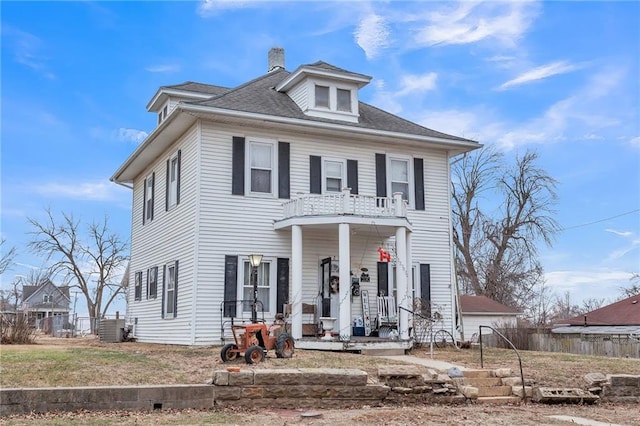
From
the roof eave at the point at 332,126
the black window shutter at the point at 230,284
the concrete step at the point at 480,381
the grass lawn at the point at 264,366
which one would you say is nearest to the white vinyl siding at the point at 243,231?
the black window shutter at the point at 230,284

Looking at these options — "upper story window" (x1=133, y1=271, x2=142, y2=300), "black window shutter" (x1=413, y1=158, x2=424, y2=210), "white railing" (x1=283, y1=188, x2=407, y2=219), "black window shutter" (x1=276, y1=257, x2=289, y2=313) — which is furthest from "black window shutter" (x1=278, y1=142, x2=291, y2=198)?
"upper story window" (x1=133, y1=271, x2=142, y2=300)

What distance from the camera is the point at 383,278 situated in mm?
18688

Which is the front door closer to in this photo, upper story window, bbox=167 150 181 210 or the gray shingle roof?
the gray shingle roof

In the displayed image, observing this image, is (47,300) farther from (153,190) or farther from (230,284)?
(230,284)

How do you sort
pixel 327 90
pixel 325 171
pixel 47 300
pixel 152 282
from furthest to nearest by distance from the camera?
1. pixel 47 300
2. pixel 152 282
3. pixel 327 90
4. pixel 325 171

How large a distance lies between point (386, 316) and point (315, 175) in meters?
4.38

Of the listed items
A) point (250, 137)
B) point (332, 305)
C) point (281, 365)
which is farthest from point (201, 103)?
point (281, 365)

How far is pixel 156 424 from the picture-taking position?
8.07 m

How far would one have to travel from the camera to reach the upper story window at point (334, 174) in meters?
18.7

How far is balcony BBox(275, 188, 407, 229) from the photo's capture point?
1655cm

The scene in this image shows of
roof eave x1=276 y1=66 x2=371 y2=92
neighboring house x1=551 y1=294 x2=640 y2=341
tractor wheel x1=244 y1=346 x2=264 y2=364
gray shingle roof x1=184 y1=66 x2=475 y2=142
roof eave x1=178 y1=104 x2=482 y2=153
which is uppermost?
roof eave x1=276 y1=66 x2=371 y2=92

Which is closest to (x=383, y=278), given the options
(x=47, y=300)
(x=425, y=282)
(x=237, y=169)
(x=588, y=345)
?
(x=425, y=282)

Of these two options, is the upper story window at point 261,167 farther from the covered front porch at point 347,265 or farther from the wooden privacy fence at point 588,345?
the wooden privacy fence at point 588,345

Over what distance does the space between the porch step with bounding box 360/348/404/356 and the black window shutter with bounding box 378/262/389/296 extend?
2.91 meters
